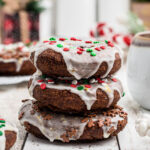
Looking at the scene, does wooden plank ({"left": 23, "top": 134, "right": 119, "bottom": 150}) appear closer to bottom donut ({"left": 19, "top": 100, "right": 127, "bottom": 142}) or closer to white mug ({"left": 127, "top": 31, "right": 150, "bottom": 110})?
bottom donut ({"left": 19, "top": 100, "right": 127, "bottom": 142})

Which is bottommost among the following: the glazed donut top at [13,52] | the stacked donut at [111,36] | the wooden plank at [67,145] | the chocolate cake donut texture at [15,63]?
the wooden plank at [67,145]

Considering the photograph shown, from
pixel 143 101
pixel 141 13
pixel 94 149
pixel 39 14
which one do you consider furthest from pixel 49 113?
pixel 141 13

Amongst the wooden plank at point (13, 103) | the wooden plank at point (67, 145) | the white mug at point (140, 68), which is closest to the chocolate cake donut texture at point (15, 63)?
the wooden plank at point (13, 103)

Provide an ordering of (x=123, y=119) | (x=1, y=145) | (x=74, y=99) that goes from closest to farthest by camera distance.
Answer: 1. (x=1, y=145)
2. (x=74, y=99)
3. (x=123, y=119)

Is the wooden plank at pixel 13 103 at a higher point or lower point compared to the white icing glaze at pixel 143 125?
lower

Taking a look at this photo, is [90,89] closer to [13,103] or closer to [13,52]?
[13,103]

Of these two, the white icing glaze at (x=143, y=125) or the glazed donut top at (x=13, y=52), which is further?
the glazed donut top at (x=13, y=52)

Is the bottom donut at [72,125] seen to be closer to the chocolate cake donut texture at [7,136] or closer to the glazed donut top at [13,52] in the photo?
the chocolate cake donut texture at [7,136]

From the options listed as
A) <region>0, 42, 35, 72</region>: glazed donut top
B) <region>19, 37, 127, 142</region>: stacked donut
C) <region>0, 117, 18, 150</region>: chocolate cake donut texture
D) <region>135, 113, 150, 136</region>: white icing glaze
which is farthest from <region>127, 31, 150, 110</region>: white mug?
<region>0, 42, 35, 72</region>: glazed donut top

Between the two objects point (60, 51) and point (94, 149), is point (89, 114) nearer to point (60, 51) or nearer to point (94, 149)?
point (94, 149)
